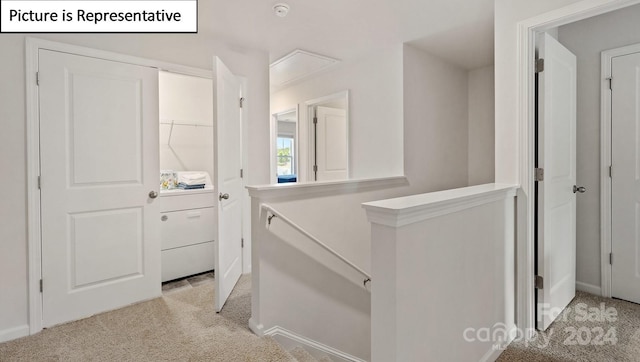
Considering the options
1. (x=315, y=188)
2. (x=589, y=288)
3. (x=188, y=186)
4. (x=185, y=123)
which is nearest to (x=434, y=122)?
(x=315, y=188)

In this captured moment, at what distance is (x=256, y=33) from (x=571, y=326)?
10.8ft

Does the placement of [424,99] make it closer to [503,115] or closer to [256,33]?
[503,115]

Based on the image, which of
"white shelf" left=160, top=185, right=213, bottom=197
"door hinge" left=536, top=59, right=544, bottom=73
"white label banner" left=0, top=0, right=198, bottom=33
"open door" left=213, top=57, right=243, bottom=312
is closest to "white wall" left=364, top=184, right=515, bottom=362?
"door hinge" left=536, top=59, right=544, bottom=73

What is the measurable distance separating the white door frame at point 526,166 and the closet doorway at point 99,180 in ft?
6.63

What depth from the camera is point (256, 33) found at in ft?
9.27

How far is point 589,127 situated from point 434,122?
135 cm

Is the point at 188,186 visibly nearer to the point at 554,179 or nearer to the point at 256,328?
the point at 256,328

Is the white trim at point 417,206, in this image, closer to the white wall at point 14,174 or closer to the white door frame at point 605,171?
the white door frame at point 605,171

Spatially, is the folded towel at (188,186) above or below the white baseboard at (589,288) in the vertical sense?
above

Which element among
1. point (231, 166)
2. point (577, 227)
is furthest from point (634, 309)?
point (231, 166)

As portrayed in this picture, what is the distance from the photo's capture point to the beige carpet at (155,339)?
184 centimetres

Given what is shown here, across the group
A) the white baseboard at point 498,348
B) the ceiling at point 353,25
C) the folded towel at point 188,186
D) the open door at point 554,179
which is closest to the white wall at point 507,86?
the open door at point 554,179

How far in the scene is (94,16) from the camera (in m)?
2.10

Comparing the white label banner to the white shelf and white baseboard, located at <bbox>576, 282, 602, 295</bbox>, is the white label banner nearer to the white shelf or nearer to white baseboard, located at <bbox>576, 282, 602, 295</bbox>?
the white shelf
